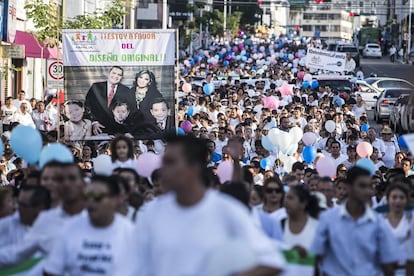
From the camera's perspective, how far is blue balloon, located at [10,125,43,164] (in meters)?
11.6

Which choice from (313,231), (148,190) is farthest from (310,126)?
(313,231)

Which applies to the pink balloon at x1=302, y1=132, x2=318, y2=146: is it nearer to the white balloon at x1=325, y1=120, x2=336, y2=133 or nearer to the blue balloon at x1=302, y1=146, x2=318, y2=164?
the blue balloon at x1=302, y1=146, x2=318, y2=164

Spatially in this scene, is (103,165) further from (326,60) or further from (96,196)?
(326,60)

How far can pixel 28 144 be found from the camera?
38.2 feet

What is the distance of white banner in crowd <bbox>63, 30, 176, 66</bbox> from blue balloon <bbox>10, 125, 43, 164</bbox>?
26.6 feet

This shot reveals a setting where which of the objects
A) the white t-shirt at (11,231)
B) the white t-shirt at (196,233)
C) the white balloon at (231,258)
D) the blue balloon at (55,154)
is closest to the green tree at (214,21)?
the blue balloon at (55,154)

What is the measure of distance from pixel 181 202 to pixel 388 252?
8.50 ft

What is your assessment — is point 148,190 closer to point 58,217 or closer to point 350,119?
point 58,217

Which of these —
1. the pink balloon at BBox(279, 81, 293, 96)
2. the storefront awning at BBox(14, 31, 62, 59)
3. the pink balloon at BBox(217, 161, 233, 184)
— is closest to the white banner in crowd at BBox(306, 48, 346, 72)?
the pink balloon at BBox(279, 81, 293, 96)

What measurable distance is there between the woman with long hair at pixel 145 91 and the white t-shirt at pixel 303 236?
1081 centimetres

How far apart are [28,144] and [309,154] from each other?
7.00 meters

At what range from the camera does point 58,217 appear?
8.27 meters

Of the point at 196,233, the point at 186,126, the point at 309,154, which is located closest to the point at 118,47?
the point at 186,126

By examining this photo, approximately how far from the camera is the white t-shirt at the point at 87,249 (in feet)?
24.9
